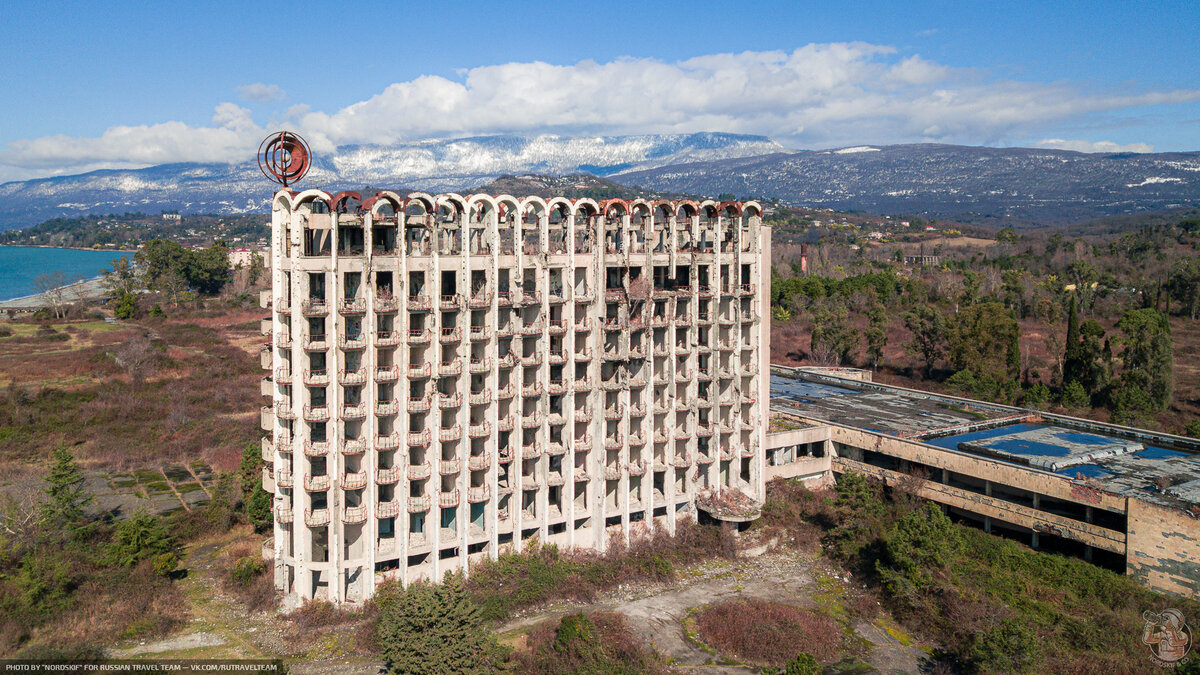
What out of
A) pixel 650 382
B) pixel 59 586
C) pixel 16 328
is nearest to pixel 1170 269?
pixel 650 382

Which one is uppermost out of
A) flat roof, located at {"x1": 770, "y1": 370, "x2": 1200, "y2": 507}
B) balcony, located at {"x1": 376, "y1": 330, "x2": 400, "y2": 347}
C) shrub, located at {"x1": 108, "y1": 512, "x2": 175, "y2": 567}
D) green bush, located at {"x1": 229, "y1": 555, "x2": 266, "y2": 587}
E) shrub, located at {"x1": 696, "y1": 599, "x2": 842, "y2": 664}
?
balcony, located at {"x1": 376, "y1": 330, "x2": 400, "y2": 347}

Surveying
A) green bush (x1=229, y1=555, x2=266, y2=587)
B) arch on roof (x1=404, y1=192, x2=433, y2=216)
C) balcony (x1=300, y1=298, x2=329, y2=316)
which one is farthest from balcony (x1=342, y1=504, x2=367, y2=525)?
arch on roof (x1=404, y1=192, x2=433, y2=216)

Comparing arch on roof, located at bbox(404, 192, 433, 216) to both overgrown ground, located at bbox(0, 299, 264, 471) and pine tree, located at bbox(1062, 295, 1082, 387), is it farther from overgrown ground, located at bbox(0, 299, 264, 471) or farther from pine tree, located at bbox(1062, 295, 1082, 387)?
pine tree, located at bbox(1062, 295, 1082, 387)

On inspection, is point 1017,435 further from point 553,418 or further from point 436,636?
point 436,636

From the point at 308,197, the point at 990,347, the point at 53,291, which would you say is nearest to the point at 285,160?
the point at 308,197

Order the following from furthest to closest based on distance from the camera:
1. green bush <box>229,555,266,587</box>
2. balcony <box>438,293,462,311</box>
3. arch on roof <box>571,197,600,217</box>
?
arch on roof <box>571,197,600,217</box> → green bush <box>229,555,266,587</box> → balcony <box>438,293,462,311</box>

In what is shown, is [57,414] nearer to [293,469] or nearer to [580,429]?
[293,469]
